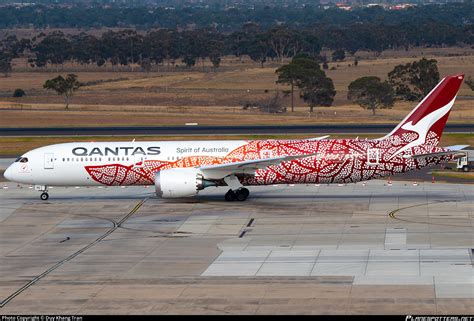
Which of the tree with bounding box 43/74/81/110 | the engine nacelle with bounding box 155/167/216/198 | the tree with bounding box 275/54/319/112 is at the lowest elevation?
the tree with bounding box 43/74/81/110

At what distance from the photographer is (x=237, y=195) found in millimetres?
61469

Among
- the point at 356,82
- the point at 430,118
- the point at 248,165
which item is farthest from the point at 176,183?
the point at 356,82

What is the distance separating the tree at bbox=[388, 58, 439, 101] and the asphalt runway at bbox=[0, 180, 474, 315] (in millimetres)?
81577

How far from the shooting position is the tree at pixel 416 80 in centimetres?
14762

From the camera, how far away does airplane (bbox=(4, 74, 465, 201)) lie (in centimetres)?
5972

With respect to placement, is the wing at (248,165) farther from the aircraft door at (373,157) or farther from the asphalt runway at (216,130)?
the asphalt runway at (216,130)

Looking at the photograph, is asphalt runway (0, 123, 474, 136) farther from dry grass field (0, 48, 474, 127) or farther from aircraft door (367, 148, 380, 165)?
aircraft door (367, 148, 380, 165)

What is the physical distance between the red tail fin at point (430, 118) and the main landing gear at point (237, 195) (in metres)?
9.50

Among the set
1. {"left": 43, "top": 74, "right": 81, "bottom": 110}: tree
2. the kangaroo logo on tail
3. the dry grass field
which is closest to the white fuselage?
the kangaroo logo on tail

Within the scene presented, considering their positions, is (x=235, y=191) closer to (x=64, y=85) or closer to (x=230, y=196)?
(x=230, y=196)

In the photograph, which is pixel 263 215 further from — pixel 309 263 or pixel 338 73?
pixel 338 73

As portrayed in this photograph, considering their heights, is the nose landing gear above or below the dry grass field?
above

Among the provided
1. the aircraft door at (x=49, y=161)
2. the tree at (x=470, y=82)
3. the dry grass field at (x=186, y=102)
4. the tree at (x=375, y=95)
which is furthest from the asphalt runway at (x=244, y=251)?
the tree at (x=470, y=82)

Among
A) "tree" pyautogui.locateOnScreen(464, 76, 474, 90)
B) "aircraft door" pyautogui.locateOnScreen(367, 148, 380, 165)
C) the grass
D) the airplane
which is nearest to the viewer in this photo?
the airplane
